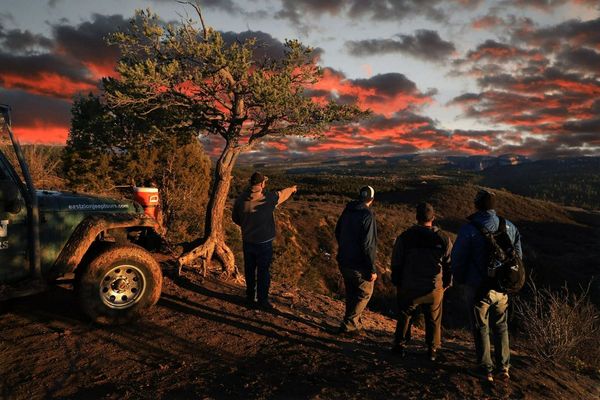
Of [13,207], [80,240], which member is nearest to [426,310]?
[80,240]

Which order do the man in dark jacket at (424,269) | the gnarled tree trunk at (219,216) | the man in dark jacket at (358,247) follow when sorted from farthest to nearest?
the gnarled tree trunk at (219,216), the man in dark jacket at (358,247), the man in dark jacket at (424,269)

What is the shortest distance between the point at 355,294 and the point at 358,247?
2.57 feet

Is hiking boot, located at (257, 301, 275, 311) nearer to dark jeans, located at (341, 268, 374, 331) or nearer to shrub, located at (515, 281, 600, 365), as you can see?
dark jeans, located at (341, 268, 374, 331)

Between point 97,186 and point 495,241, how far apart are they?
15.5 metres

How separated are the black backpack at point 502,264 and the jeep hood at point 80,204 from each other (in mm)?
5266

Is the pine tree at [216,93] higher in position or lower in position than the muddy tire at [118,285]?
higher

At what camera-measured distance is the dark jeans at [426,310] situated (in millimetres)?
4973

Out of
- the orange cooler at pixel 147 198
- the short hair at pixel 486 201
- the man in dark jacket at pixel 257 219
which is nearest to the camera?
the short hair at pixel 486 201

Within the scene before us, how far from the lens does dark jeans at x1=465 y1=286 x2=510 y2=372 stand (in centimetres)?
465

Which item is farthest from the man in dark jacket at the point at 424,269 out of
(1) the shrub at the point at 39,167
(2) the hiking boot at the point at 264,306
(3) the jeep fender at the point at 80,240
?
(1) the shrub at the point at 39,167

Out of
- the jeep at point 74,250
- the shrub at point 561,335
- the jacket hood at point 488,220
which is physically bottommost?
the shrub at point 561,335

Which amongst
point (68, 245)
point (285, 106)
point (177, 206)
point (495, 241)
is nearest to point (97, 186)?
point (177, 206)

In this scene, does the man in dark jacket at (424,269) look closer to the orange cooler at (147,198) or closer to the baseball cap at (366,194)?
the baseball cap at (366,194)

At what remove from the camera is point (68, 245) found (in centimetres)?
537
